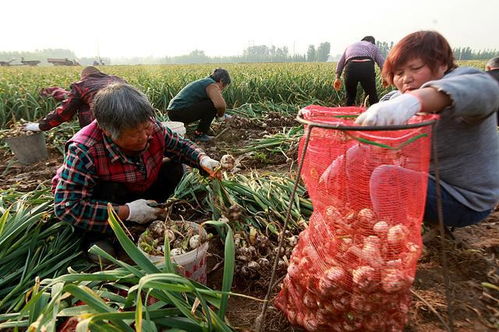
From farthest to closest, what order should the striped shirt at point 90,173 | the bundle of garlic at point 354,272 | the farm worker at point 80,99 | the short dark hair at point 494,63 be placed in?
1. the short dark hair at point 494,63
2. the farm worker at point 80,99
3. the striped shirt at point 90,173
4. the bundle of garlic at point 354,272

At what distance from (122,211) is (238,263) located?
2.03 feet

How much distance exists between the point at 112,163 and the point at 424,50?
147 cm

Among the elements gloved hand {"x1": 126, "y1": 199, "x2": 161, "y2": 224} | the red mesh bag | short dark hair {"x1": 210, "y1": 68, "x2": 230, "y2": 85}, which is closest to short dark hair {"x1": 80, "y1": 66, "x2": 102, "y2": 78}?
short dark hair {"x1": 210, "y1": 68, "x2": 230, "y2": 85}

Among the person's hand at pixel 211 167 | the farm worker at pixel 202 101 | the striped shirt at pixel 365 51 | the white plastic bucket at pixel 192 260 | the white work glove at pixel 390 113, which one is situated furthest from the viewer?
the striped shirt at pixel 365 51

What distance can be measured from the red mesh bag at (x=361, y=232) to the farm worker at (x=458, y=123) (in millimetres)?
161

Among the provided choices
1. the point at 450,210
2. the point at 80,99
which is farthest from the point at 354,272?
the point at 80,99

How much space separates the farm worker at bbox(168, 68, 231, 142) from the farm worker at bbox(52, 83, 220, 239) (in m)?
2.15

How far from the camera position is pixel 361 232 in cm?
104

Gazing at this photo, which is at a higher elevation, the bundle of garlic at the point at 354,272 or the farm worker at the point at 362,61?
the farm worker at the point at 362,61

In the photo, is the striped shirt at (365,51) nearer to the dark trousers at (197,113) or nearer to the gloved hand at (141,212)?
the dark trousers at (197,113)

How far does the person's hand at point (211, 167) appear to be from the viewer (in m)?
1.70

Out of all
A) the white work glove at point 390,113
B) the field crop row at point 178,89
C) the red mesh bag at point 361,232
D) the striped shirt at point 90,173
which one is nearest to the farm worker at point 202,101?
the field crop row at point 178,89

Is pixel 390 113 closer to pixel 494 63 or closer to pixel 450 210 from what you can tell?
pixel 450 210

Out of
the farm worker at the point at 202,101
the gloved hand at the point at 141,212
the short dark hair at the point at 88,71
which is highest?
the short dark hair at the point at 88,71
